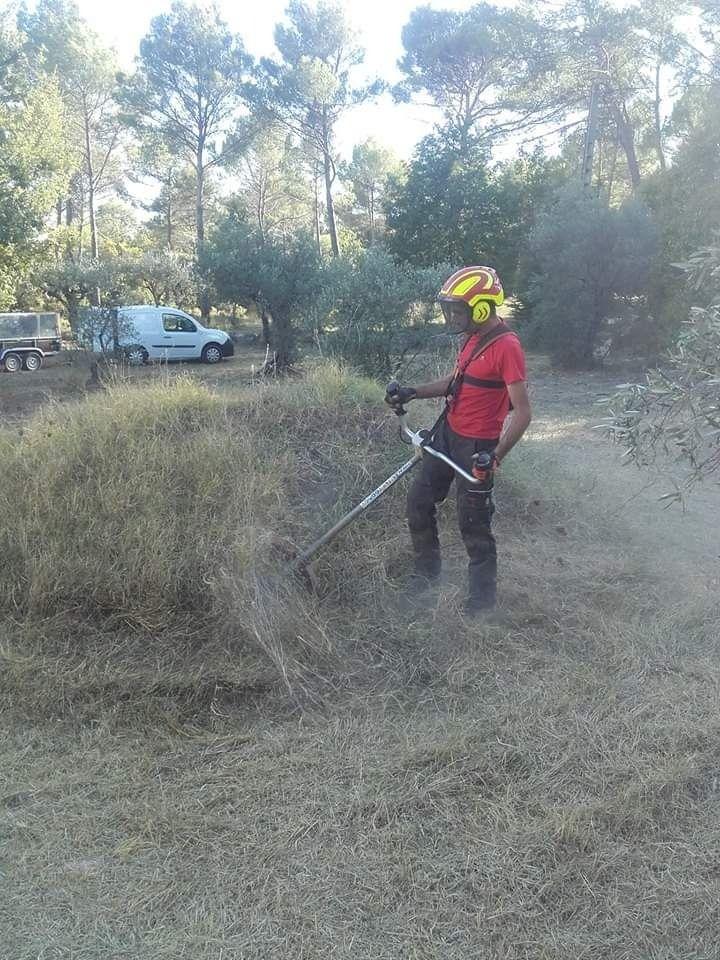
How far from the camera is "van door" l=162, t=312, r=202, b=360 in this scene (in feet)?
67.1

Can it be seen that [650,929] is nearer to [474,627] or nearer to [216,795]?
[216,795]

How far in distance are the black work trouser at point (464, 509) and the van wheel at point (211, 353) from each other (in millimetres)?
17607

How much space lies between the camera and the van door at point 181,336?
20438 millimetres

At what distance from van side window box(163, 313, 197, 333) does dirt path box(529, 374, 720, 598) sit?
13018 mm

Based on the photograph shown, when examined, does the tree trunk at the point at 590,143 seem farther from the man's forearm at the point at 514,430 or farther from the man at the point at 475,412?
the man's forearm at the point at 514,430

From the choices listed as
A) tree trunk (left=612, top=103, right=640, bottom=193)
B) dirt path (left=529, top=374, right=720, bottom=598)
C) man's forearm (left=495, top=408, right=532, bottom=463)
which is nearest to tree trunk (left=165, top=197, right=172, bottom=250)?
tree trunk (left=612, top=103, right=640, bottom=193)

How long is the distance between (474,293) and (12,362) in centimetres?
1699

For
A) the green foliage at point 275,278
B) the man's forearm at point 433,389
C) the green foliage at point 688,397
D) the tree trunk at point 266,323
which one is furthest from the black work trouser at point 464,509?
the tree trunk at point 266,323

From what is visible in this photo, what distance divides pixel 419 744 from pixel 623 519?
10.7 feet

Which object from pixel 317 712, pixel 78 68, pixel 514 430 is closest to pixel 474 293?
pixel 514 430

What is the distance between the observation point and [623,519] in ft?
18.3

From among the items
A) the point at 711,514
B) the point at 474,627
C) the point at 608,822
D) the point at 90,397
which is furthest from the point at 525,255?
the point at 608,822

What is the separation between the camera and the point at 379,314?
9.33 metres

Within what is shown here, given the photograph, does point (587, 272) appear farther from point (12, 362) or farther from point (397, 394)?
point (12, 362)
